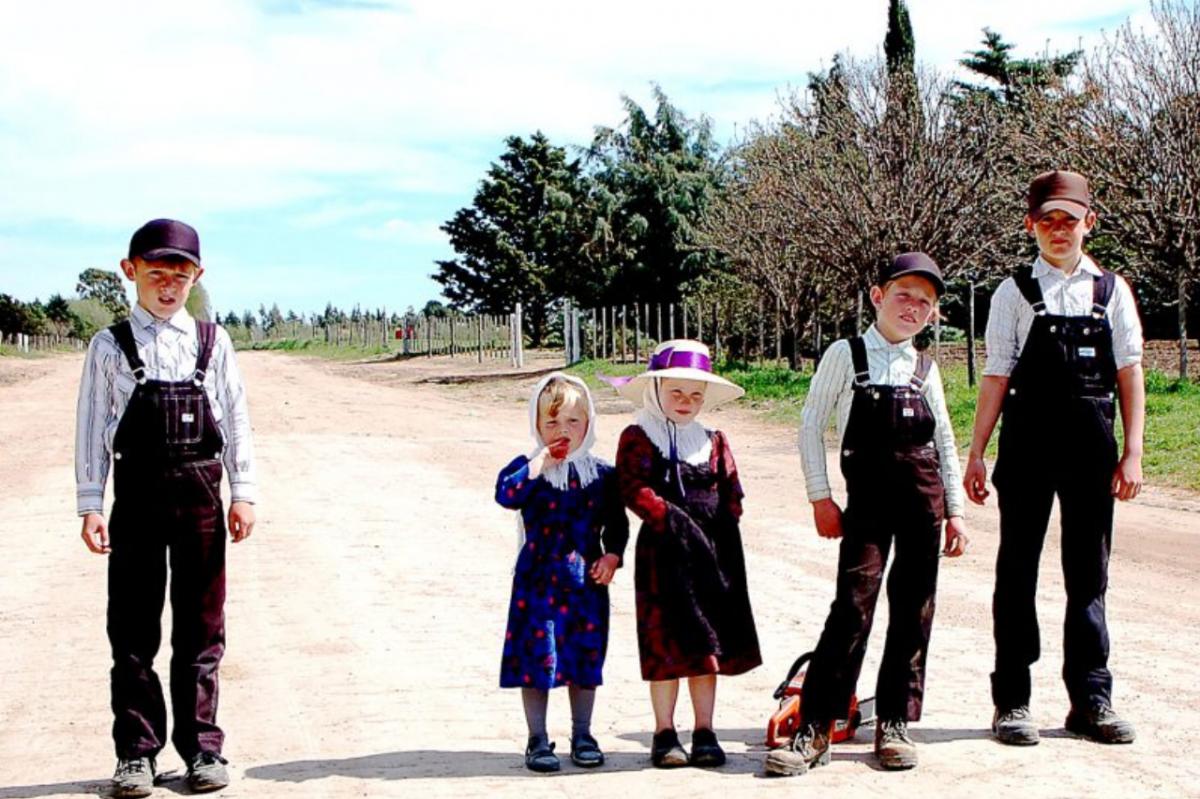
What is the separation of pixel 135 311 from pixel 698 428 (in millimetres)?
2101

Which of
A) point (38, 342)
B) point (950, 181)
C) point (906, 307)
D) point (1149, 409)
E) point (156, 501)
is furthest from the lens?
point (38, 342)

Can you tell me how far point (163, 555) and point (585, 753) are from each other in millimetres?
1672

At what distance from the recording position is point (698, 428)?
17.7 ft

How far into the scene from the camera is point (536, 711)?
5270 mm

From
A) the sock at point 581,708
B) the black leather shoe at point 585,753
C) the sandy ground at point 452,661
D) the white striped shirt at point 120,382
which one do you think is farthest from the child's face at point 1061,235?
the white striped shirt at point 120,382

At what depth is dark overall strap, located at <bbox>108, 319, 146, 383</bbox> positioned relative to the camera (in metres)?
5.05

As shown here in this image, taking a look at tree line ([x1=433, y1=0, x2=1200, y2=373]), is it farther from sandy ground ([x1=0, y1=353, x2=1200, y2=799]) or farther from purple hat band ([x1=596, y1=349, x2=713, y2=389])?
purple hat band ([x1=596, y1=349, x2=713, y2=389])

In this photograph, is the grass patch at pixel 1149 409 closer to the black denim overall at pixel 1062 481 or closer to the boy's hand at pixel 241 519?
the black denim overall at pixel 1062 481

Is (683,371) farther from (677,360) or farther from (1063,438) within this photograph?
(1063,438)

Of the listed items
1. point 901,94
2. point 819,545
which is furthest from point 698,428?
point 901,94

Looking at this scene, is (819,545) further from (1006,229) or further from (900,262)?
(1006,229)

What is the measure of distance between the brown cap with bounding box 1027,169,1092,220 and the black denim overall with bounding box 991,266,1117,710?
10.5 inches

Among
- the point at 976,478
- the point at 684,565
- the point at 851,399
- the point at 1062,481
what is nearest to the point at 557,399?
the point at 684,565

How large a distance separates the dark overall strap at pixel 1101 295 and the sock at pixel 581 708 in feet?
7.85
